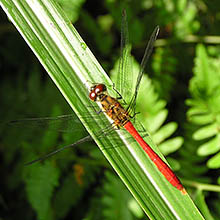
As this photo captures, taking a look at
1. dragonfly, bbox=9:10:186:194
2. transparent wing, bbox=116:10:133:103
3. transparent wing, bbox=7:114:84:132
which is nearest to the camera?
A: dragonfly, bbox=9:10:186:194

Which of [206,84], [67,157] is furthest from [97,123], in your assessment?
[206,84]

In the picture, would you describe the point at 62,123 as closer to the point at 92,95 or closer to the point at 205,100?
the point at 92,95

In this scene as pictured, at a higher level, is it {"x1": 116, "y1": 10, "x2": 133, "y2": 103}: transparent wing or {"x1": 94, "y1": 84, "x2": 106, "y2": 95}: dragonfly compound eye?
{"x1": 116, "y1": 10, "x2": 133, "y2": 103}: transparent wing

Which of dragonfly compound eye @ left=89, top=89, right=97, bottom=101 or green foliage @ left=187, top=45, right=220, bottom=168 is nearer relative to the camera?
dragonfly compound eye @ left=89, top=89, right=97, bottom=101

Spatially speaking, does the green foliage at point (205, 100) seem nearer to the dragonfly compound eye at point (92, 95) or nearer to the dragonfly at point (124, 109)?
the dragonfly at point (124, 109)

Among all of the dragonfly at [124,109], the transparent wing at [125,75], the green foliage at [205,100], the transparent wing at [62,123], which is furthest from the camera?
the green foliage at [205,100]

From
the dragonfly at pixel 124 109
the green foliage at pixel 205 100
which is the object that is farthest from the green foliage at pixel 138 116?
the dragonfly at pixel 124 109

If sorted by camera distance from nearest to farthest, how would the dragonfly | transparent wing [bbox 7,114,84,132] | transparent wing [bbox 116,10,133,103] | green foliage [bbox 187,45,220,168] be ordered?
the dragonfly < transparent wing [bbox 7,114,84,132] < transparent wing [bbox 116,10,133,103] < green foliage [bbox 187,45,220,168]

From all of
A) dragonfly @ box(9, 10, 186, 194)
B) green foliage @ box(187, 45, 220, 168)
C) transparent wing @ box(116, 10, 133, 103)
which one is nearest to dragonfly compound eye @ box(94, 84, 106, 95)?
dragonfly @ box(9, 10, 186, 194)

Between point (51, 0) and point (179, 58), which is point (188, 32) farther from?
point (51, 0)

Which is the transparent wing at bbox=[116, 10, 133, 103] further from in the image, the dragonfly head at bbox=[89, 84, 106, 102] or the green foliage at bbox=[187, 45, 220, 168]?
the green foliage at bbox=[187, 45, 220, 168]
